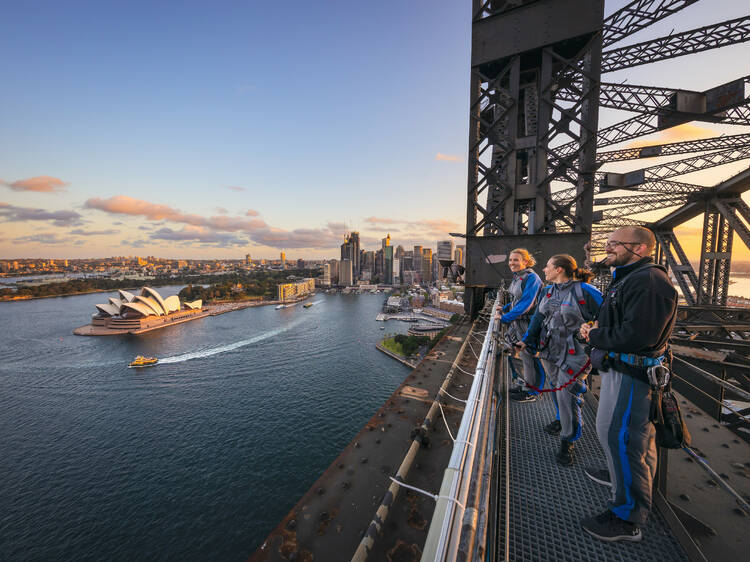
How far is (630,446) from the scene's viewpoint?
178 cm

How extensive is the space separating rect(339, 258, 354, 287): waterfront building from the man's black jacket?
116m

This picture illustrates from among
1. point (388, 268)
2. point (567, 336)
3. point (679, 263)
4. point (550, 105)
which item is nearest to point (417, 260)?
point (388, 268)

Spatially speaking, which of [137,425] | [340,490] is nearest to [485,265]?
[340,490]

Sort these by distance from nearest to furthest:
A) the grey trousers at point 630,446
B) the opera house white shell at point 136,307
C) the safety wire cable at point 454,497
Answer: the safety wire cable at point 454,497 → the grey trousers at point 630,446 → the opera house white shell at point 136,307

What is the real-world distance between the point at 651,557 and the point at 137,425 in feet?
97.2

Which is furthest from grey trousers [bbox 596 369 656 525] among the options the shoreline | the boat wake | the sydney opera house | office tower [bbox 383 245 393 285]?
office tower [bbox 383 245 393 285]

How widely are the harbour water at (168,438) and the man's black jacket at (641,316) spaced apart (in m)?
17.8

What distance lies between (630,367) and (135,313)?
63.5 metres

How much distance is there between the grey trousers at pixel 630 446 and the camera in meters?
1.76

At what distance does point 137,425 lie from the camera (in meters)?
21.2

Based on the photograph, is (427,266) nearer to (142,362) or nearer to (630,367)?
(142,362)

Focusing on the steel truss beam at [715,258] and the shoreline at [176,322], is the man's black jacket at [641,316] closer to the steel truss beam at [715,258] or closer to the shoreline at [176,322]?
the steel truss beam at [715,258]

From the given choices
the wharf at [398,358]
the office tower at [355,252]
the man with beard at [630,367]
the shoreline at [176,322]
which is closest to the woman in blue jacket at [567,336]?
the man with beard at [630,367]

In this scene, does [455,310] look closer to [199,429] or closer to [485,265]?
[199,429]
